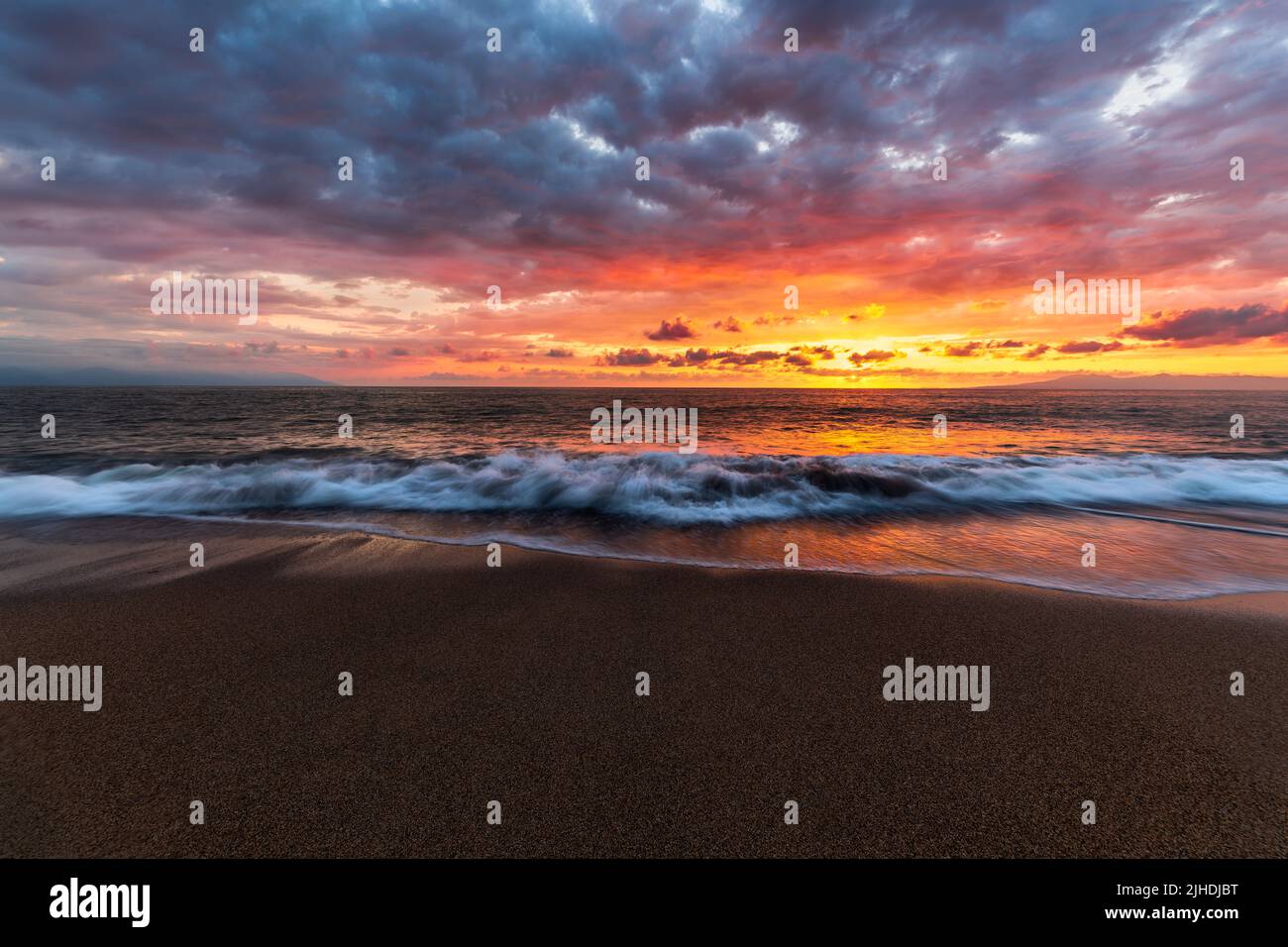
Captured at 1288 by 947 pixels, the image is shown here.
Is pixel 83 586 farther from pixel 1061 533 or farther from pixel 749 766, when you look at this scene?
pixel 1061 533

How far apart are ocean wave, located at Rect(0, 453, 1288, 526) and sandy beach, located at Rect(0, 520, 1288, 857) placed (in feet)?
17.4

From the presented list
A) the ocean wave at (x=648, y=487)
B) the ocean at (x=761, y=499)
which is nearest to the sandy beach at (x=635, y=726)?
the ocean at (x=761, y=499)

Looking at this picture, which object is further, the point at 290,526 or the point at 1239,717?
the point at 290,526

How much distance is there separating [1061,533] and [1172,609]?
4.01 m

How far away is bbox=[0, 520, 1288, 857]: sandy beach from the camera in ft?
8.55

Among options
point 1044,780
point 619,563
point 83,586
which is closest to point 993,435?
point 619,563

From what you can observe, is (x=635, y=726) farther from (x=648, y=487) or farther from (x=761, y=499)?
Result: (x=648, y=487)

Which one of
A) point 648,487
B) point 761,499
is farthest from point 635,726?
point 648,487

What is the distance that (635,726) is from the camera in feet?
11.2

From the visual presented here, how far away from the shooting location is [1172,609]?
5504mm

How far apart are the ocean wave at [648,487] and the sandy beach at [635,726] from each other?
17.4ft
